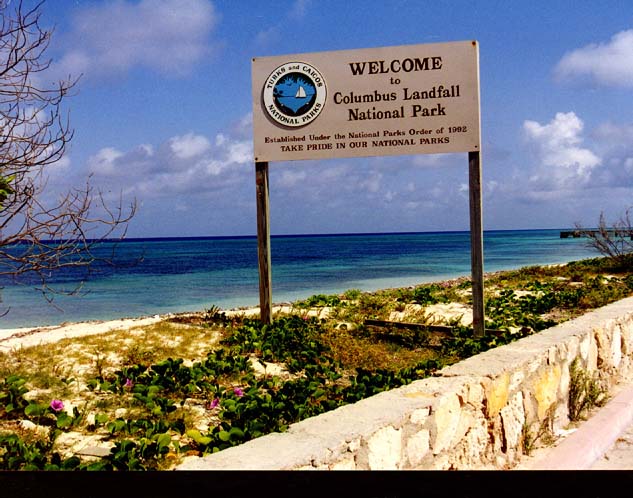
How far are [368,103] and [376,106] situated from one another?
11 cm

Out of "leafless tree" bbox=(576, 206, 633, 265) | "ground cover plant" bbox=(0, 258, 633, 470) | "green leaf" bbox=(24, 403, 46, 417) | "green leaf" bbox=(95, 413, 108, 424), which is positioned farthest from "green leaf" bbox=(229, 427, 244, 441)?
"leafless tree" bbox=(576, 206, 633, 265)

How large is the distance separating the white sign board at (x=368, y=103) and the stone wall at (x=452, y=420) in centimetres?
285

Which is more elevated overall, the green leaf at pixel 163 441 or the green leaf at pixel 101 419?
the green leaf at pixel 163 441

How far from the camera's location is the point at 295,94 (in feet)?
24.7

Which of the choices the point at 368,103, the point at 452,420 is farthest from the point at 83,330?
the point at 452,420

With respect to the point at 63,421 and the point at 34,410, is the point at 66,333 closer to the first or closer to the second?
the point at 34,410

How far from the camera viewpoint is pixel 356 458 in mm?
2850

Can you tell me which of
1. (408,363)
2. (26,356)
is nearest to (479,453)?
(408,363)

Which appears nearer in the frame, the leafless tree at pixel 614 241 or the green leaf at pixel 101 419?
the green leaf at pixel 101 419

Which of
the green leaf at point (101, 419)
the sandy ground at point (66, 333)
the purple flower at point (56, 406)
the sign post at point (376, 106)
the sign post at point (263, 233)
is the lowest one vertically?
the sandy ground at point (66, 333)

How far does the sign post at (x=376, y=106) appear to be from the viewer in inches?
280

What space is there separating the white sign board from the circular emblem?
1 cm

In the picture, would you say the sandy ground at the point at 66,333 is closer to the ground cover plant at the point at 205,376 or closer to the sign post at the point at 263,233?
the ground cover plant at the point at 205,376

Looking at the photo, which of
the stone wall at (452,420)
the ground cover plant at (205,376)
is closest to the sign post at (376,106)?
the ground cover plant at (205,376)
